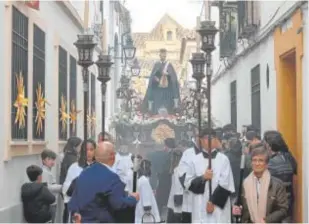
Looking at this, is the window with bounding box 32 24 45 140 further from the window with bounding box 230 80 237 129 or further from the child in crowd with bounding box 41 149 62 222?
the window with bounding box 230 80 237 129

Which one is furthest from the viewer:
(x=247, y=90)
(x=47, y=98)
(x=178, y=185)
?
(x=247, y=90)

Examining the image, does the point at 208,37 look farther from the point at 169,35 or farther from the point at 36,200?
the point at 169,35

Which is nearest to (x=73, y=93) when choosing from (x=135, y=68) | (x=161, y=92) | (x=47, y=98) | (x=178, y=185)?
(x=47, y=98)

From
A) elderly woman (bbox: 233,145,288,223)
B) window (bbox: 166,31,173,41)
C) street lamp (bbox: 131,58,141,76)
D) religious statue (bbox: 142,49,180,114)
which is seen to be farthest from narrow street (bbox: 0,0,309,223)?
window (bbox: 166,31,173,41)

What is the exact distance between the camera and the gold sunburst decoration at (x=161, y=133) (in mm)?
19188

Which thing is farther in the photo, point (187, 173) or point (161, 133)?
point (161, 133)

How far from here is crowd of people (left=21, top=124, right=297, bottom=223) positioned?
6793 millimetres

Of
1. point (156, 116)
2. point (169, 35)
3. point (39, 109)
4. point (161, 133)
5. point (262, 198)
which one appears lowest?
point (262, 198)

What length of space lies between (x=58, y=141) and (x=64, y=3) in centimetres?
282

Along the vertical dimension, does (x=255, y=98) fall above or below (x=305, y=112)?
above

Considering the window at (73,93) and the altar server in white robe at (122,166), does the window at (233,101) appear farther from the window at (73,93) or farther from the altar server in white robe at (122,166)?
the altar server in white robe at (122,166)

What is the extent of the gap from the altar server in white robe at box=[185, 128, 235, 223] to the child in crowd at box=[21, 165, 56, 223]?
168cm

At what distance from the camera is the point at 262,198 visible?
7.28 meters

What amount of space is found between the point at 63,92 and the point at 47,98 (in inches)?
77.4
